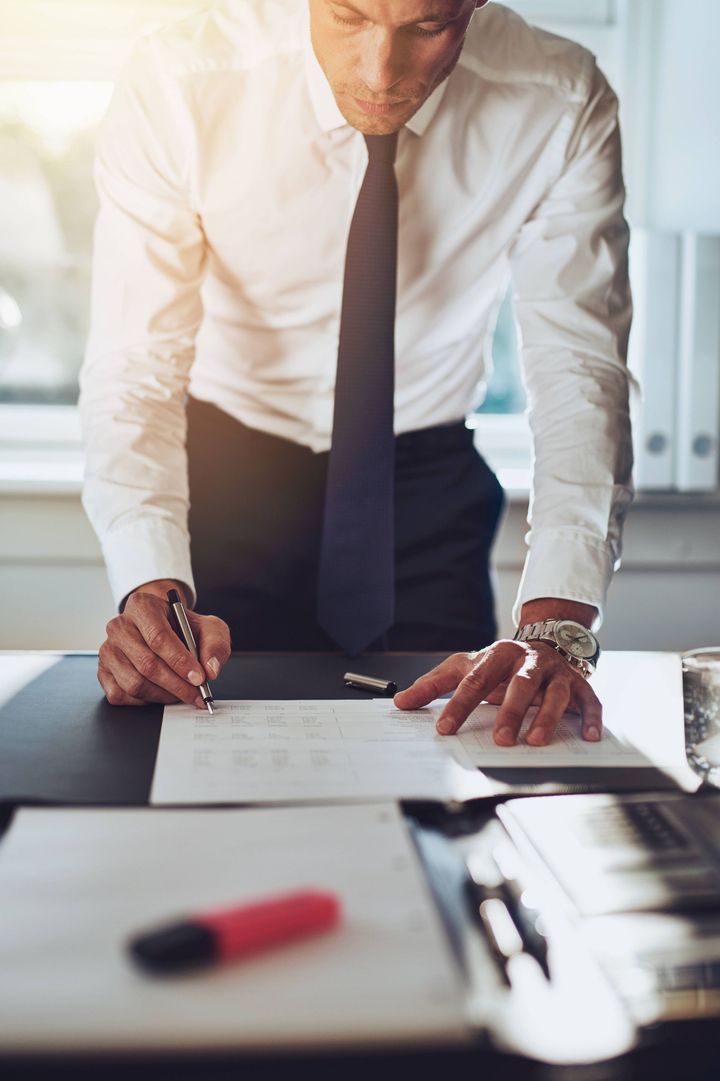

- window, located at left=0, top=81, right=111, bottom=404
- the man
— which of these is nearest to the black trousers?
the man

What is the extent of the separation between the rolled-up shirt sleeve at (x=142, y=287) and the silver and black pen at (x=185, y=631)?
0.26 meters

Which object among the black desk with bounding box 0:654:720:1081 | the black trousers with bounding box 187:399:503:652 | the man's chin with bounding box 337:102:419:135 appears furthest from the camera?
the black trousers with bounding box 187:399:503:652

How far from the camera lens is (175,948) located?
507mm

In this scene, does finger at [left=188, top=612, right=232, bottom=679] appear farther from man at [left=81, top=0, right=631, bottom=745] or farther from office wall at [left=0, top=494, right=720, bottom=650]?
office wall at [left=0, top=494, right=720, bottom=650]

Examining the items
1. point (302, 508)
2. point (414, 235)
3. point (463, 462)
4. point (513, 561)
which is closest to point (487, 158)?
point (414, 235)

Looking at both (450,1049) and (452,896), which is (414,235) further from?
(450,1049)

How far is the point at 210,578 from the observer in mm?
1610

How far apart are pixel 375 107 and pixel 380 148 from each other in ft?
0.28

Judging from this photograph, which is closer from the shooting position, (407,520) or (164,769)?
(164,769)

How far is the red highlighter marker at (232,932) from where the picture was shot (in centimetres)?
51

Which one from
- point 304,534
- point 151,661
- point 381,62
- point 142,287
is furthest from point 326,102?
point 151,661

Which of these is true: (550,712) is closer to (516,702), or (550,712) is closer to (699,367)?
(516,702)

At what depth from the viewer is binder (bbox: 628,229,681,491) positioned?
233 cm

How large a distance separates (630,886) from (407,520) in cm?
108
